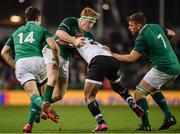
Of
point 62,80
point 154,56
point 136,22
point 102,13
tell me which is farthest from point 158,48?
point 102,13

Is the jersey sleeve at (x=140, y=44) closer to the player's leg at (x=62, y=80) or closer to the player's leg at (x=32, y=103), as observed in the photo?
the player's leg at (x=32, y=103)

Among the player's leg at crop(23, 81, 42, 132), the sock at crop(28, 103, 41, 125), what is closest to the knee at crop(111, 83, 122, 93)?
the player's leg at crop(23, 81, 42, 132)

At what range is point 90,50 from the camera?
Result: 34.2 ft

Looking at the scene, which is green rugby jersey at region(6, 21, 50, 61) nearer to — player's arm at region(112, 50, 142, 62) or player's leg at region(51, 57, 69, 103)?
player's arm at region(112, 50, 142, 62)

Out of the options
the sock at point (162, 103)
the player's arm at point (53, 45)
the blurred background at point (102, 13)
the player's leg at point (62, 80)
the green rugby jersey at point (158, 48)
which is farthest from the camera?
the blurred background at point (102, 13)

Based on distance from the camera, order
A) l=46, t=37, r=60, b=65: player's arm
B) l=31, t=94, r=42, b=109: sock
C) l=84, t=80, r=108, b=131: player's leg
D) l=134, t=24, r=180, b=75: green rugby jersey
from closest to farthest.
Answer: l=31, t=94, r=42, b=109: sock < l=46, t=37, r=60, b=65: player's arm < l=84, t=80, r=108, b=131: player's leg < l=134, t=24, r=180, b=75: green rugby jersey

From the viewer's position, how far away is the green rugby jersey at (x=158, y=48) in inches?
415

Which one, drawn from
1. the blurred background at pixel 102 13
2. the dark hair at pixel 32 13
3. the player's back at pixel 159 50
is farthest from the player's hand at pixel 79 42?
the blurred background at pixel 102 13

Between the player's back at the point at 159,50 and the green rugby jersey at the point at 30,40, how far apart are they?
1.66 m

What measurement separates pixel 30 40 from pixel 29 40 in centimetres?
2

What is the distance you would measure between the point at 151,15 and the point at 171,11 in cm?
97

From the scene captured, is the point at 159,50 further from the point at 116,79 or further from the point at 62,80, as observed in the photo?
the point at 62,80

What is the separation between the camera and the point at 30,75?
396 inches

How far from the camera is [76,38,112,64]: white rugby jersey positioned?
10.4m
